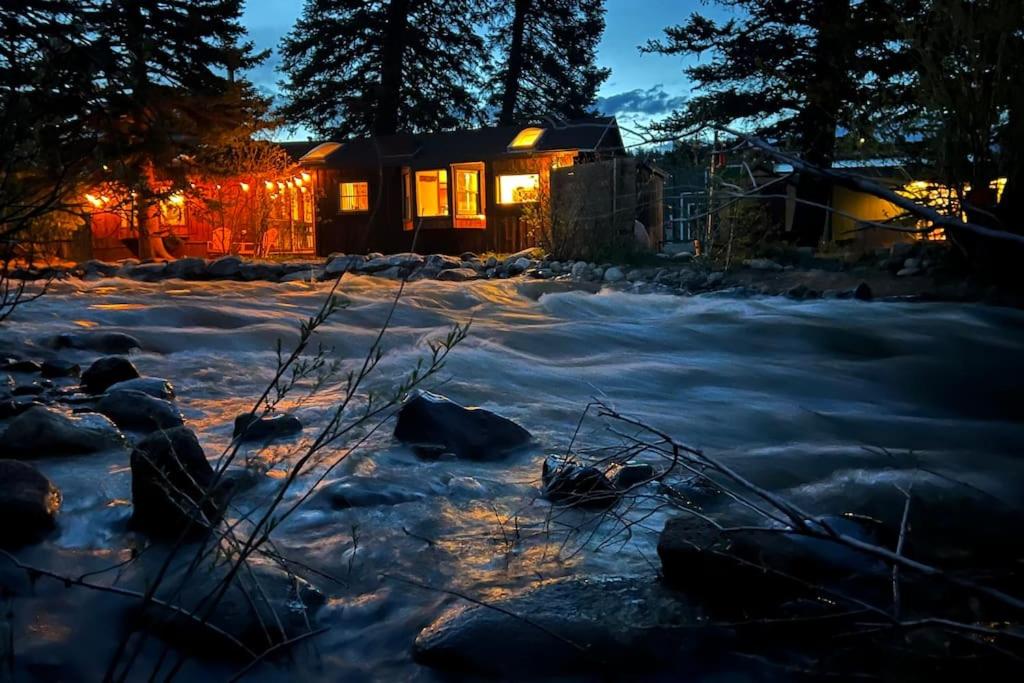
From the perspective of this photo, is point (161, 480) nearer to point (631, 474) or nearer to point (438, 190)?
point (631, 474)

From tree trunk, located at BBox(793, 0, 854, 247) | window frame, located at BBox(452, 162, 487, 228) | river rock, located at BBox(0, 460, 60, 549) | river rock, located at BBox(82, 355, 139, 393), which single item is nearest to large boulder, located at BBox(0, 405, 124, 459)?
river rock, located at BBox(0, 460, 60, 549)

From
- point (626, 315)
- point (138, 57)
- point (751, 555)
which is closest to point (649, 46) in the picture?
point (626, 315)

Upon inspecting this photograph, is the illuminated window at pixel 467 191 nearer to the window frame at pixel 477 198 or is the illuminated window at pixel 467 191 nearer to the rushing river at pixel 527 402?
the window frame at pixel 477 198

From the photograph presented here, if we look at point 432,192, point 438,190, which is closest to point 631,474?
point 438,190

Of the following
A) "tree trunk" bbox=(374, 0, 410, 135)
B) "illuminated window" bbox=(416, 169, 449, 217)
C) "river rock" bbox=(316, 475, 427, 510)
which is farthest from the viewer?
"tree trunk" bbox=(374, 0, 410, 135)

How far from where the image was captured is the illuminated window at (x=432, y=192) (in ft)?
77.7

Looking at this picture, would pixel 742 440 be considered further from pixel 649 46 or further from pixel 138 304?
pixel 649 46

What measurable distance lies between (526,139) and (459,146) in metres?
2.68

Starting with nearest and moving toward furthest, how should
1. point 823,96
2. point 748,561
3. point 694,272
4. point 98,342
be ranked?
point 748,561, point 98,342, point 694,272, point 823,96

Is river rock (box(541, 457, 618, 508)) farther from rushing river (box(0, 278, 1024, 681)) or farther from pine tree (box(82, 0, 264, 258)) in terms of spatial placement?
pine tree (box(82, 0, 264, 258))

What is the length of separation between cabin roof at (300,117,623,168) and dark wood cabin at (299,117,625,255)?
1.1 inches

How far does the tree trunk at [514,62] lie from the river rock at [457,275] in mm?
19150

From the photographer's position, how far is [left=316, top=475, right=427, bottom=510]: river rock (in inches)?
124

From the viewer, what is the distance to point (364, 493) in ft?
10.6
